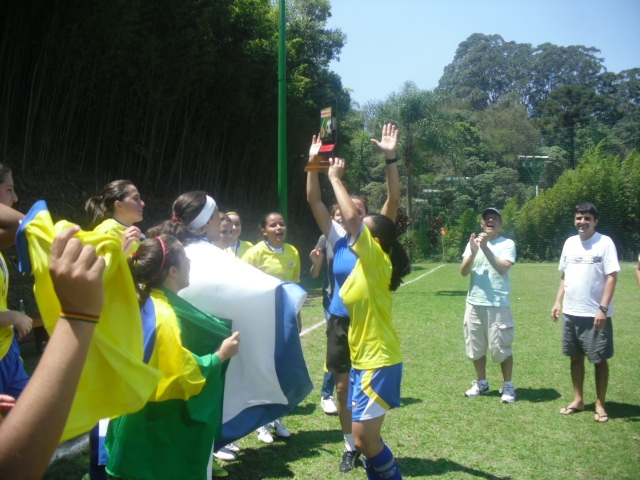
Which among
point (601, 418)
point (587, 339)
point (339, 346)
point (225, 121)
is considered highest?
point (225, 121)

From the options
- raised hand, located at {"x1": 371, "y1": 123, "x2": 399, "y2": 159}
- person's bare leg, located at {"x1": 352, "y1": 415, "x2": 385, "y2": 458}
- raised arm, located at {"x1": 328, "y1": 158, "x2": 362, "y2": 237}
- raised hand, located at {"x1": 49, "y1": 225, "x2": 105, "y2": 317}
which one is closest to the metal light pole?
raised hand, located at {"x1": 371, "y1": 123, "x2": 399, "y2": 159}

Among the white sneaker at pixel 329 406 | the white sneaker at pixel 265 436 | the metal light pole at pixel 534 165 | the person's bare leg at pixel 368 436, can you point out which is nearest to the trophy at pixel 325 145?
the person's bare leg at pixel 368 436

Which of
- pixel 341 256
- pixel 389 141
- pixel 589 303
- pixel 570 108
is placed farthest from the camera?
pixel 570 108

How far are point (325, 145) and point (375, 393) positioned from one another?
5.05 feet

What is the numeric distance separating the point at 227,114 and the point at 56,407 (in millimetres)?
16659

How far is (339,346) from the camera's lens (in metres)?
4.80

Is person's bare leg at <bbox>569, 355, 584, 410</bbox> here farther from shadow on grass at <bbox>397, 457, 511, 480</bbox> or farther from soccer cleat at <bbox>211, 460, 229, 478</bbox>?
soccer cleat at <bbox>211, 460, 229, 478</bbox>

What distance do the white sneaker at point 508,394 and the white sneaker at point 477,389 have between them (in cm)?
28

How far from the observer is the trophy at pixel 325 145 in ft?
12.9

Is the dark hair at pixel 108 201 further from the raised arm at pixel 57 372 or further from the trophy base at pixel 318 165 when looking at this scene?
the raised arm at pixel 57 372

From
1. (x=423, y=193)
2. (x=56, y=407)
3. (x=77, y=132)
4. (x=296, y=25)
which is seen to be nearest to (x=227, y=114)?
(x=77, y=132)

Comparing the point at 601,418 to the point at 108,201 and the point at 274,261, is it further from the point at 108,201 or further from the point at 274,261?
the point at 108,201

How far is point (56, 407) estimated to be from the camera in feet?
3.77

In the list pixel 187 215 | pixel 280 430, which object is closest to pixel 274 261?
pixel 280 430
